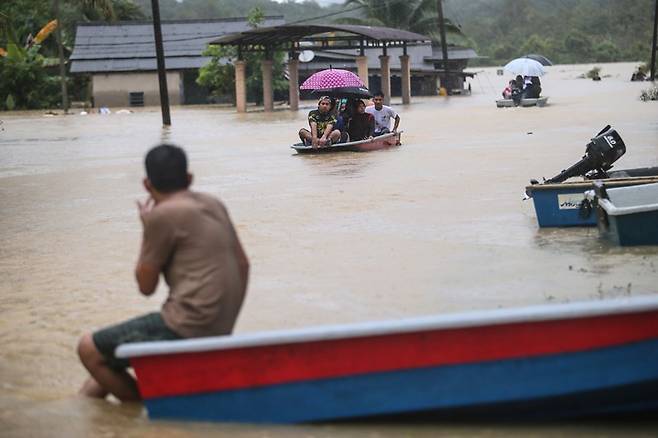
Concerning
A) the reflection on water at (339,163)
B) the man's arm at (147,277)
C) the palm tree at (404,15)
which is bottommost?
the reflection on water at (339,163)

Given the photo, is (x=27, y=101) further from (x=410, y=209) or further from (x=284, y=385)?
(x=284, y=385)

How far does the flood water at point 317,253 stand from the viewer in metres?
6.00

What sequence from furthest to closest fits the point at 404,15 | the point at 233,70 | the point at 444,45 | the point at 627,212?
the point at 404,15, the point at 444,45, the point at 233,70, the point at 627,212

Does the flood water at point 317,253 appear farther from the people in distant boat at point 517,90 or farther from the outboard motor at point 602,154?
the people in distant boat at point 517,90

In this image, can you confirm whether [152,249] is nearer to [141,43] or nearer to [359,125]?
[359,125]

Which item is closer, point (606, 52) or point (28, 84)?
point (28, 84)

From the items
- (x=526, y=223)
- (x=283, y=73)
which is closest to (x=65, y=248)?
(x=526, y=223)

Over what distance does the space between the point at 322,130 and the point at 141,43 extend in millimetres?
36896

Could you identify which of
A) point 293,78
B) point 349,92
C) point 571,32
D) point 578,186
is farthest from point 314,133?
point 571,32

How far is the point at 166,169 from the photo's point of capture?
5.18 meters

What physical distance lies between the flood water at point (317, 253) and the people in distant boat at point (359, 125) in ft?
2.15

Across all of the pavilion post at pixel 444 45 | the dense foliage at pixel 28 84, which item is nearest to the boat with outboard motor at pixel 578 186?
the pavilion post at pixel 444 45

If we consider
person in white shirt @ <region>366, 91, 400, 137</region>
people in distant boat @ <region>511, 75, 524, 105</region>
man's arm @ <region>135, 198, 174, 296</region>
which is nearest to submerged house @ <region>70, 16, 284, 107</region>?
people in distant boat @ <region>511, 75, 524, 105</region>

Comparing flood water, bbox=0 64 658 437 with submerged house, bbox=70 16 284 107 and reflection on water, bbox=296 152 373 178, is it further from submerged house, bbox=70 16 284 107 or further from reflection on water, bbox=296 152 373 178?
submerged house, bbox=70 16 284 107
